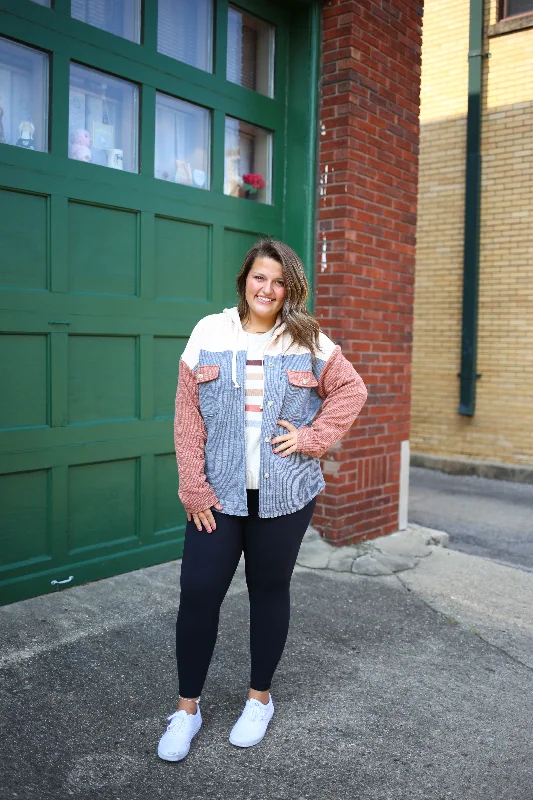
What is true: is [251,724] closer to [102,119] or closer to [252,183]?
[102,119]

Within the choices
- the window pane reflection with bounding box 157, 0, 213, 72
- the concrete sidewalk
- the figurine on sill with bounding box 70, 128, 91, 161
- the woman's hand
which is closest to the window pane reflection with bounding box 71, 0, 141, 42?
the window pane reflection with bounding box 157, 0, 213, 72

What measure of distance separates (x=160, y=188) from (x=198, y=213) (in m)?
0.32

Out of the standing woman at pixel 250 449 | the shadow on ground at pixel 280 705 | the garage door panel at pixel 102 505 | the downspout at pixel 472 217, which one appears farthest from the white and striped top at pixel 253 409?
the downspout at pixel 472 217

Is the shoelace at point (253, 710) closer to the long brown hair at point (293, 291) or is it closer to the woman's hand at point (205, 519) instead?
the woman's hand at point (205, 519)

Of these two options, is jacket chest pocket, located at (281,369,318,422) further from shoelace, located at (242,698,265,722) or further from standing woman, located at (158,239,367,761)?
shoelace, located at (242,698,265,722)

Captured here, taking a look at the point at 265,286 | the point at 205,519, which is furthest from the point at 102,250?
the point at 205,519

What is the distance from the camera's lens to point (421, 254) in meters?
9.87

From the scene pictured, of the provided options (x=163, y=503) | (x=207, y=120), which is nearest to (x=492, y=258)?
(x=207, y=120)

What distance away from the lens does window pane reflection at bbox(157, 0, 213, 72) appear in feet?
14.6

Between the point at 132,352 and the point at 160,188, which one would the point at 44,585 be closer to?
the point at 132,352

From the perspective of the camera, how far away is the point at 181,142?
462cm

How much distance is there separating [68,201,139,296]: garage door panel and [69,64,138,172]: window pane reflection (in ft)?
0.92

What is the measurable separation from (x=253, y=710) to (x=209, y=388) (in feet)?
3.92

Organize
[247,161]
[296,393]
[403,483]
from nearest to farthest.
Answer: [296,393], [247,161], [403,483]
